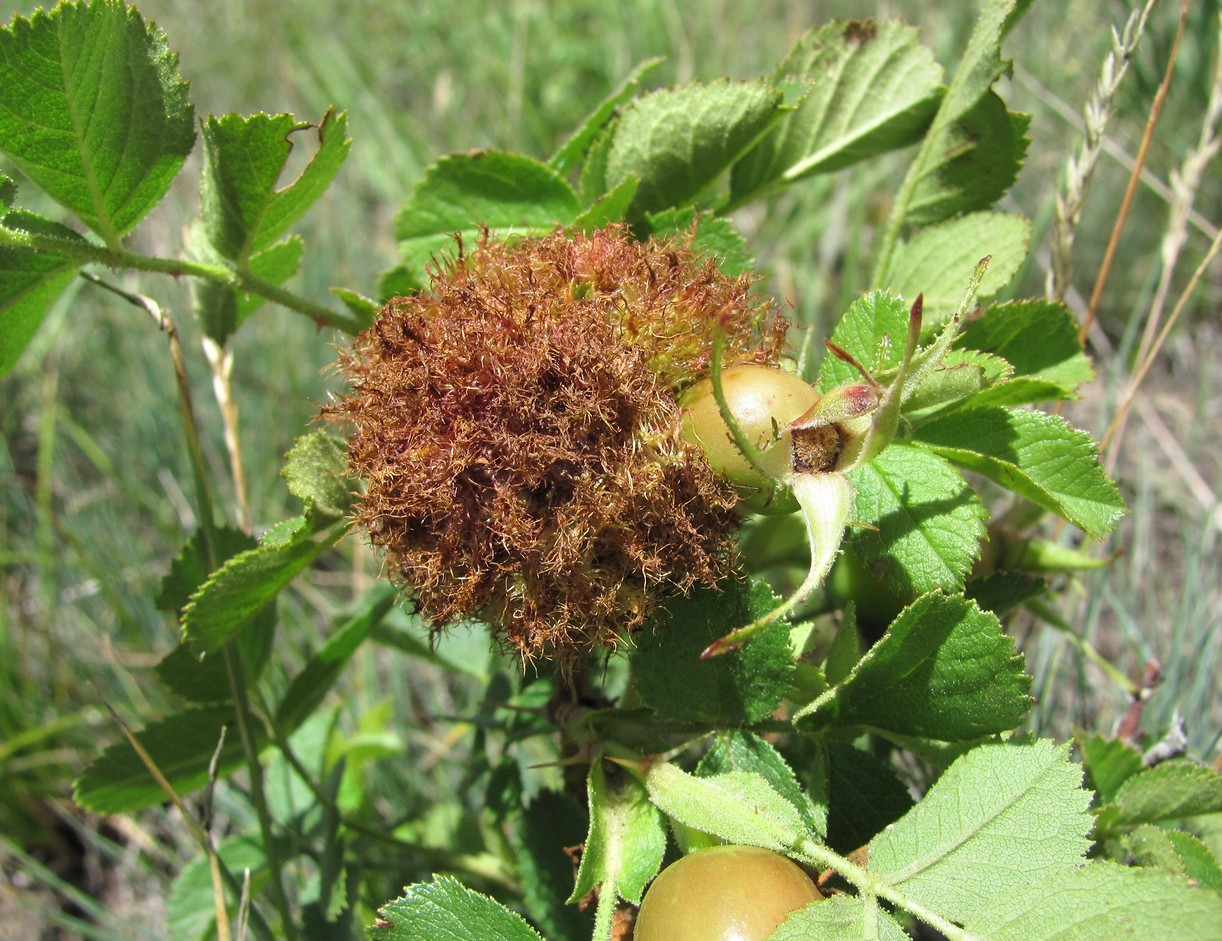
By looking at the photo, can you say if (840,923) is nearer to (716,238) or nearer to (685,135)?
(716,238)

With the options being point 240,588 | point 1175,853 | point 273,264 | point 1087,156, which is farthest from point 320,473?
point 1087,156

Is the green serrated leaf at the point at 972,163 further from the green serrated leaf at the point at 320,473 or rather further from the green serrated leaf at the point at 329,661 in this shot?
the green serrated leaf at the point at 329,661

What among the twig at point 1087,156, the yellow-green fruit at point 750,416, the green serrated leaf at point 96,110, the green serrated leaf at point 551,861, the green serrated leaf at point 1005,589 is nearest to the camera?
the yellow-green fruit at point 750,416

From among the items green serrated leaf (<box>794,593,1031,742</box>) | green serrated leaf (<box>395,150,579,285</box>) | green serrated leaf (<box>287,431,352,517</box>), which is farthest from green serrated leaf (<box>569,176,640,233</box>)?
green serrated leaf (<box>794,593,1031,742</box>)

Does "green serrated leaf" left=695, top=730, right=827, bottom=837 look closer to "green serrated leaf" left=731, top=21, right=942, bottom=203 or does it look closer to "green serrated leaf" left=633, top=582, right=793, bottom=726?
"green serrated leaf" left=633, top=582, right=793, bottom=726

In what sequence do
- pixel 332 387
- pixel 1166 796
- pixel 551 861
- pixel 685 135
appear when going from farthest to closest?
pixel 332 387, pixel 551 861, pixel 685 135, pixel 1166 796

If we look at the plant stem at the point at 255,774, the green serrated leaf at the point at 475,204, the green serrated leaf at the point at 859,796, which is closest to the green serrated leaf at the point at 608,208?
the green serrated leaf at the point at 475,204
